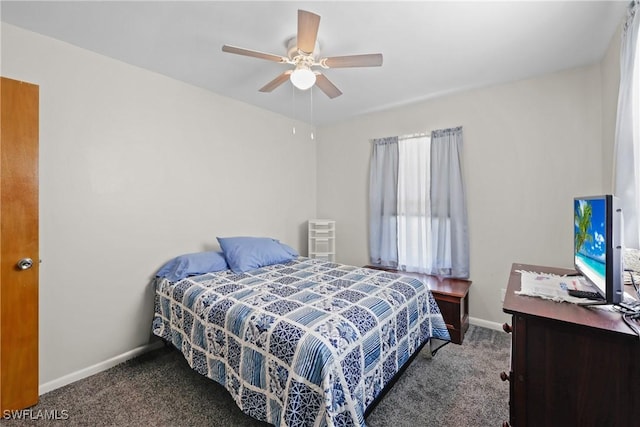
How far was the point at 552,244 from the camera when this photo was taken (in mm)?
2564

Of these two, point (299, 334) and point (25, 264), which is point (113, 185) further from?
point (299, 334)

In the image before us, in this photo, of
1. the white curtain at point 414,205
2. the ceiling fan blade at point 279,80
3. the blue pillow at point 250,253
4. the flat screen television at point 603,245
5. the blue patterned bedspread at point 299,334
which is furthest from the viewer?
the white curtain at point 414,205

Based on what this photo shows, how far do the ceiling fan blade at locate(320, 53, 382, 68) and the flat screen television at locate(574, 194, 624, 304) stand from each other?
144 cm

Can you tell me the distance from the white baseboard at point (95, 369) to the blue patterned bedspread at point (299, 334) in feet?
1.09

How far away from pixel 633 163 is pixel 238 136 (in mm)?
3332

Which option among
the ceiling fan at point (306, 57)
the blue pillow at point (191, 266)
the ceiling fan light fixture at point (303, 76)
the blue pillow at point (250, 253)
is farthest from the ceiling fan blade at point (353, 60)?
the blue pillow at point (191, 266)

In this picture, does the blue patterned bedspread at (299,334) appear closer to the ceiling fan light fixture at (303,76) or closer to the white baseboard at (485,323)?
the white baseboard at (485,323)

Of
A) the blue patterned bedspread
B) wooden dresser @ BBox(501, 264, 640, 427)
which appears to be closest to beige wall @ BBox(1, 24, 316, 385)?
the blue patterned bedspread

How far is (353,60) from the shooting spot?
1.83 m

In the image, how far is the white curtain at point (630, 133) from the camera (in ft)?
4.95

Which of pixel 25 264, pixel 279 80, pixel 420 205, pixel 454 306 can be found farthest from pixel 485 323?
pixel 25 264

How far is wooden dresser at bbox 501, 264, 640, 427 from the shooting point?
3.17 feet

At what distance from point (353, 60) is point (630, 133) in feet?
5.62

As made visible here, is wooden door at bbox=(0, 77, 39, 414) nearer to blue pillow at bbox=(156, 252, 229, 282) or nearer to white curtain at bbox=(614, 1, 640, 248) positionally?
blue pillow at bbox=(156, 252, 229, 282)
